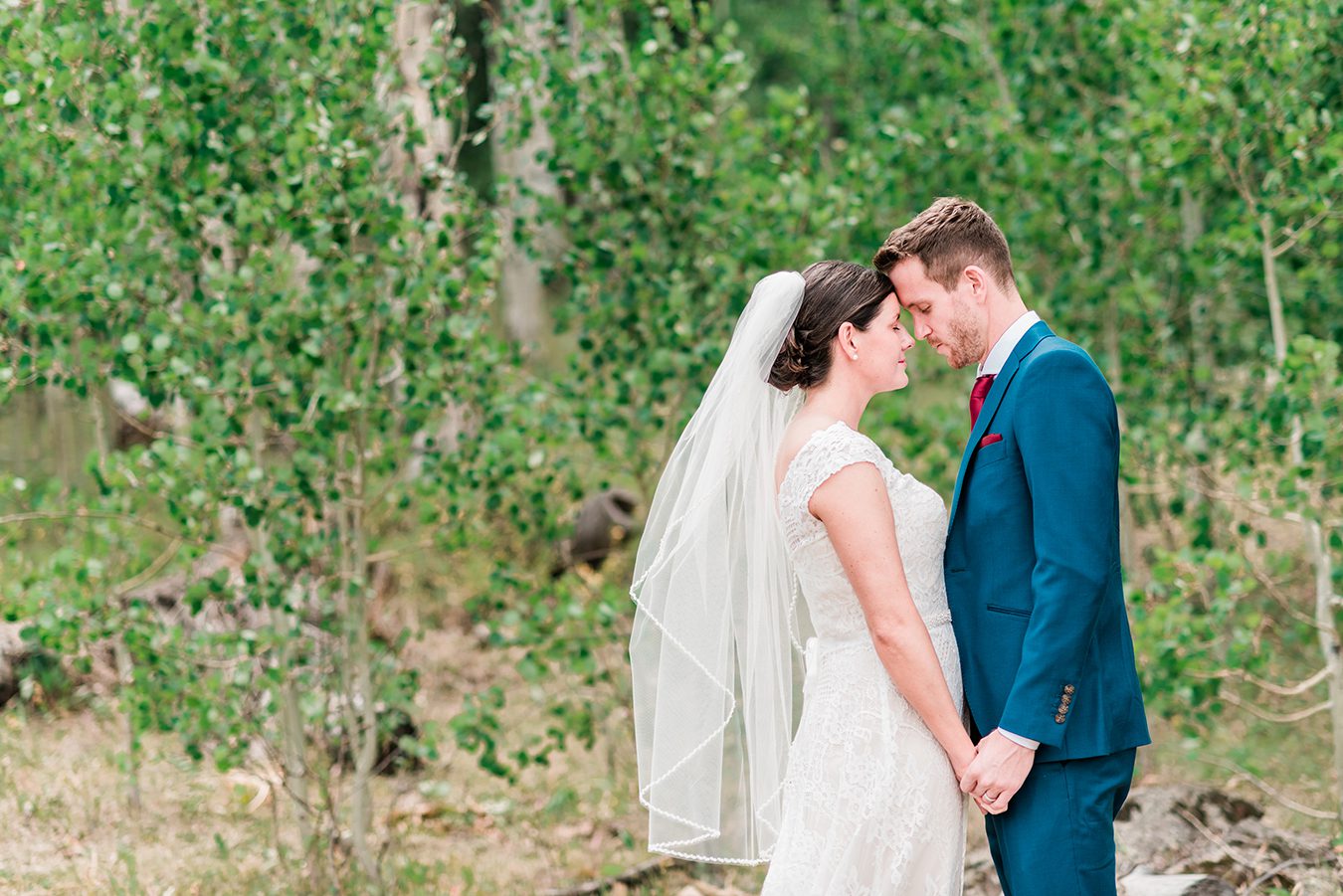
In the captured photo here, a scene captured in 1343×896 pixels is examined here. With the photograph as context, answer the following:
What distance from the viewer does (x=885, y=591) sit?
2803 millimetres

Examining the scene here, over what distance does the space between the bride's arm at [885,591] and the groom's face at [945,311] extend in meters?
0.40

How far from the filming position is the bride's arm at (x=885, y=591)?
2.81 meters

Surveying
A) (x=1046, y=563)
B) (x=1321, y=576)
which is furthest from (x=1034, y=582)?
(x=1321, y=576)

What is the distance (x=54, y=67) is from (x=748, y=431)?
104 inches

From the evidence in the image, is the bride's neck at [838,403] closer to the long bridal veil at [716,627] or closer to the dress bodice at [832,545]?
the dress bodice at [832,545]

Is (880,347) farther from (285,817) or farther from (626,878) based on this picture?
(285,817)

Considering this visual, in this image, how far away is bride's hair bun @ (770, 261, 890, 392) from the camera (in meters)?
3.06

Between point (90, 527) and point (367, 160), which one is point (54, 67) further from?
point (90, 527)

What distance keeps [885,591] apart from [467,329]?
88.5 inches

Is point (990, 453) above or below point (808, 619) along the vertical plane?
above

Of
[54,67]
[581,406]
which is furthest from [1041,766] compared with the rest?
[54,67]

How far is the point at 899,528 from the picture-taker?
297 centimetres

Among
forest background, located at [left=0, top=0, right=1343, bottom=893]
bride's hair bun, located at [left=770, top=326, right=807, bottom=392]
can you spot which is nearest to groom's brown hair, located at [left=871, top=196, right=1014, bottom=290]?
bride's hair bun, located at [left=770, top=326, right=807, bottom=392]

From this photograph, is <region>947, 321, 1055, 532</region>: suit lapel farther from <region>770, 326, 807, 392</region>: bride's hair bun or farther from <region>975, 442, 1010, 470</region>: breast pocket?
<region>770, 326, 807, 392</region>: bride's hair bun
